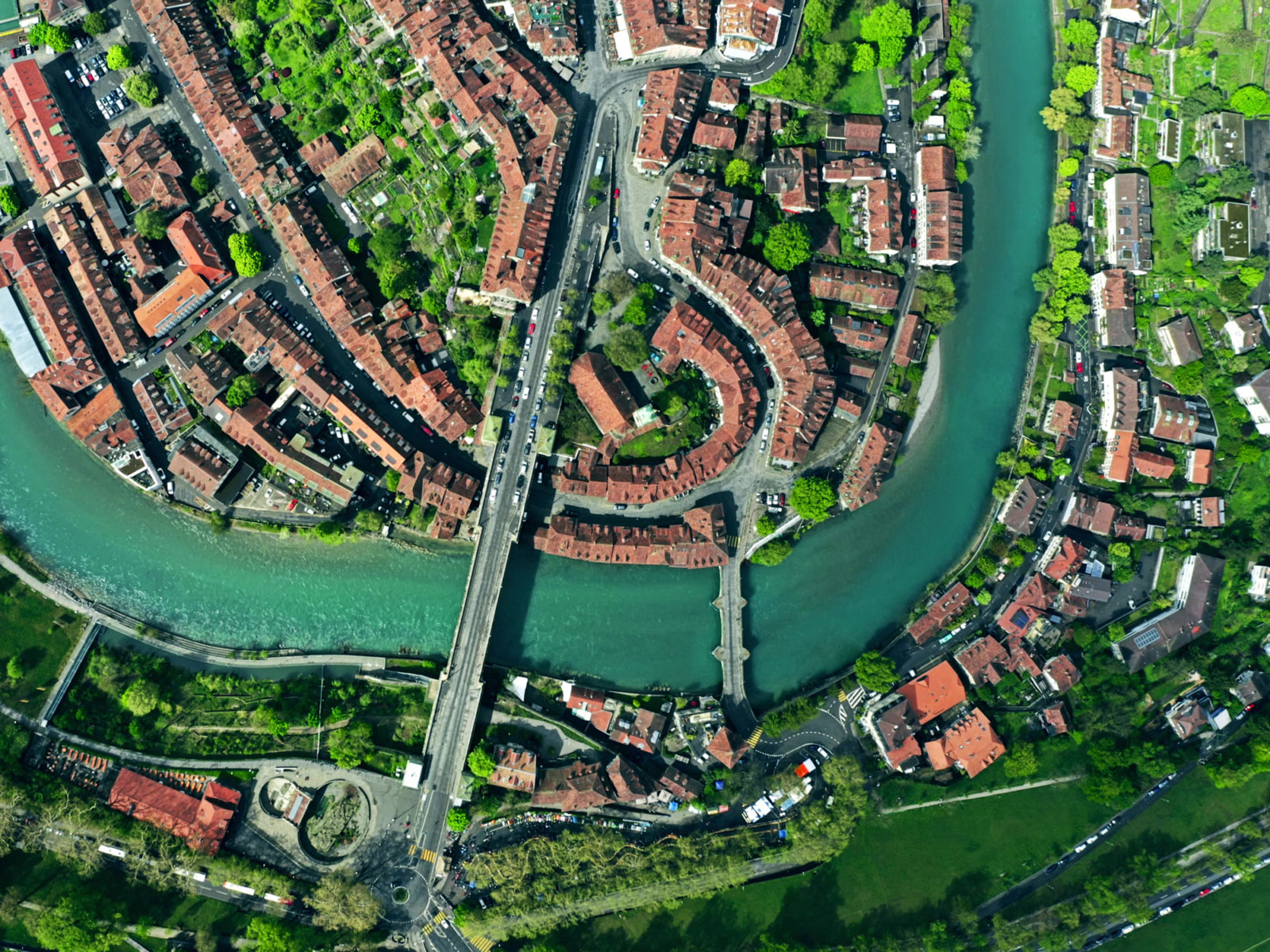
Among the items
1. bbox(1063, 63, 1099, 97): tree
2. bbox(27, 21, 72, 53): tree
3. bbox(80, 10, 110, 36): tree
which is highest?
bbox(1063, 63, 1099, 97): tree

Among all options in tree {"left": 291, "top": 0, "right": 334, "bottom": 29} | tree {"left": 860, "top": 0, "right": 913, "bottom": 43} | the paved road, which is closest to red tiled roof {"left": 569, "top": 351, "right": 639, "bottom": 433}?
tree {"left": 291, "top": 0, "right": 334, "bottom": 29}

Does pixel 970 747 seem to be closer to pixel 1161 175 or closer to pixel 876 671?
pixel 876 671

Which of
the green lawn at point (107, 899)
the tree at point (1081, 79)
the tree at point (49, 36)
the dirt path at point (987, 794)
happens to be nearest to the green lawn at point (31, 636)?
the green lawn at point (107, 899)

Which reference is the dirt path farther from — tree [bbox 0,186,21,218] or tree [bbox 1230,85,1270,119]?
tree [bbox 0,186,21,218]

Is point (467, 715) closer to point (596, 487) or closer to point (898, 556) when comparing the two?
point (596, 487)

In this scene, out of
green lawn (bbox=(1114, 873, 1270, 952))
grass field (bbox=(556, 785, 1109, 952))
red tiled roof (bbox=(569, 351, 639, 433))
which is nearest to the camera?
grass field (bbox=(556, 785, 1109, 952))

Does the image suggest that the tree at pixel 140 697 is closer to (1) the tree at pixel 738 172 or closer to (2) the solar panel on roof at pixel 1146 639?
(1) the tree at pixel 738 172
